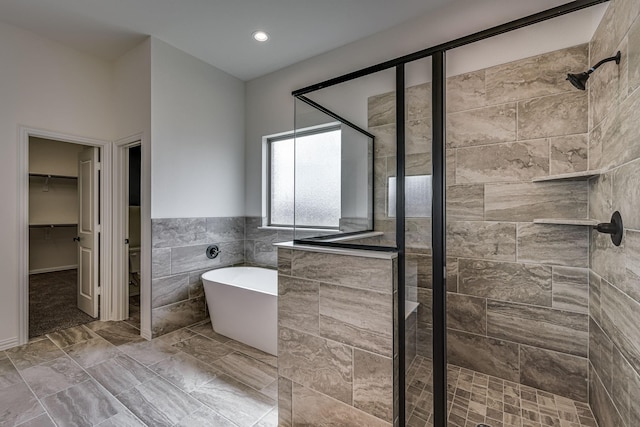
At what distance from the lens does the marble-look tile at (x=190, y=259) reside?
2.93 metres

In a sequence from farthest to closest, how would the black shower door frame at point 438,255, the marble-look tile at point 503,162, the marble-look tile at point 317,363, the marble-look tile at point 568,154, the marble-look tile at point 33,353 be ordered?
the marble-look tile at point 33,353
the marble-look tile at point 503,162
the marble-look tile at point 568,154
the marble-look tile at point 317,363
the black shower door frame at point 438,255

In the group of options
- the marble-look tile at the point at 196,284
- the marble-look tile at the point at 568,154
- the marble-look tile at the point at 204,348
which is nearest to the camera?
the marble-look tile at the point at 568,154

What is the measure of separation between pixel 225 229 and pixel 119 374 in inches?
68.3

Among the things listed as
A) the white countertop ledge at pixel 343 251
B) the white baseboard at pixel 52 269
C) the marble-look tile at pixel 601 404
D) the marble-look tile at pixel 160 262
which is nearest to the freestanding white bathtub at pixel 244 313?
the marble-look tile at pixel 160 262

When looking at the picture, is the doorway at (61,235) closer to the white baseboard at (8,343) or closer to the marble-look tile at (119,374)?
the white baseboard at (8,343)

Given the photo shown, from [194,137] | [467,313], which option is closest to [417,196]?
[467,313]

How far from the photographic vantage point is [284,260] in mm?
1645

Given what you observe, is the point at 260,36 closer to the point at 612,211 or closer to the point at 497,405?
the point at 612,211

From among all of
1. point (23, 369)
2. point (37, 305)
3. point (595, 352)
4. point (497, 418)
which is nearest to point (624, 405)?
point (595, 352)

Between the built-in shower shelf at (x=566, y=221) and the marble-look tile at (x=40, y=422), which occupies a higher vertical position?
the built-in shower shelf at (x=566, y=221)

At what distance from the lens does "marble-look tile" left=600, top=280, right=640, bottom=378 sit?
1.17 m

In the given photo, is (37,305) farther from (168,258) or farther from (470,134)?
(470,134)

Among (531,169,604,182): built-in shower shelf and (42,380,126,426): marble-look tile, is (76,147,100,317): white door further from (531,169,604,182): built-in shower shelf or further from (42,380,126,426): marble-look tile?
(531,169,604,182): built-in shower shelf

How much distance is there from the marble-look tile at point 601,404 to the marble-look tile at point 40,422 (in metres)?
2.97
